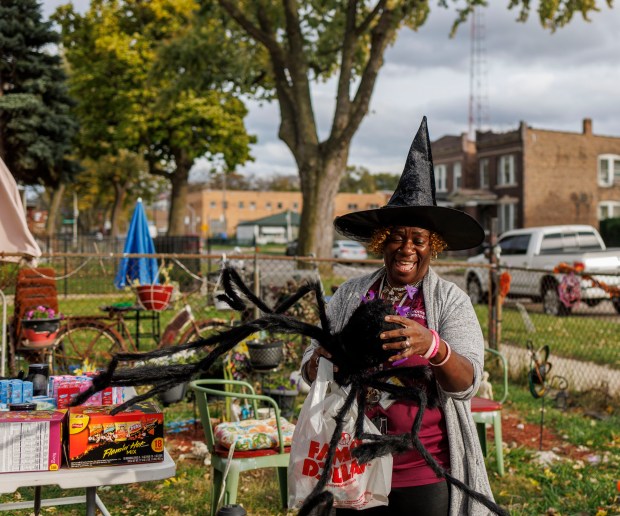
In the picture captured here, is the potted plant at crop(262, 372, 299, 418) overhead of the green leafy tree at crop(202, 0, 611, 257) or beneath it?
beneath

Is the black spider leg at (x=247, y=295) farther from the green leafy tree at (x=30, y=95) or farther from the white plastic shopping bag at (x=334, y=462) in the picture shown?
the green leafy tree at (x=30, y=95)

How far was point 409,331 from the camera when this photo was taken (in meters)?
1.86

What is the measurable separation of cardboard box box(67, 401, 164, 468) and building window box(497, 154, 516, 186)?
119 feet

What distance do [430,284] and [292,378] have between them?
4163 mm

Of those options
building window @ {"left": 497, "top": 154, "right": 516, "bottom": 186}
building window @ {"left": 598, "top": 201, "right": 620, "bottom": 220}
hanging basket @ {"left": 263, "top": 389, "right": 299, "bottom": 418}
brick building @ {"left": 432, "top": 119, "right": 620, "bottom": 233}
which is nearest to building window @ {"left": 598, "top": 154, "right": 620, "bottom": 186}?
brick building @ {"left": 432, "top": 119, "right": 620, "bottom": 233}

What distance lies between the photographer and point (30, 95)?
21.0m

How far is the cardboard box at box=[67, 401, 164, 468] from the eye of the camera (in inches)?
98.7

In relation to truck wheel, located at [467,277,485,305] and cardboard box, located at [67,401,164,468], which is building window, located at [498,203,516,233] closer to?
truck wheel, located at [467,277,485,305]

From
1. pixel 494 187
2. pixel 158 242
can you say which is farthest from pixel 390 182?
pixel 158 242

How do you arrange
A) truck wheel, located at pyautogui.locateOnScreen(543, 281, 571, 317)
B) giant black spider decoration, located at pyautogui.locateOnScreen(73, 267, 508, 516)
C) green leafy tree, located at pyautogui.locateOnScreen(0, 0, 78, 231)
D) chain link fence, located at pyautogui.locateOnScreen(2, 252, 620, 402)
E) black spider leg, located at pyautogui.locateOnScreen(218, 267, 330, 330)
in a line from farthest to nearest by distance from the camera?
green leafy tree, located at pyautogui.locateOnScreen(0, 0, 78, 231) → truck wheel, located at pyautogui.locateOnScreen(543, 281, 571, 317) → chain link fence, located at pyautogui.locateOnScreen(2, 252, 620, 402) → black spider leg, located at pyautogui.locateOnScreen(218, 267, 330, 330) → giant black spider decoration, located at pyautogui.locateOnScreen(73, 267, 508, 516)

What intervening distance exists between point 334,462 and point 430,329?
A: 52cm

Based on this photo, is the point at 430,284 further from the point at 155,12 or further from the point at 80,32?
the point at 80,32

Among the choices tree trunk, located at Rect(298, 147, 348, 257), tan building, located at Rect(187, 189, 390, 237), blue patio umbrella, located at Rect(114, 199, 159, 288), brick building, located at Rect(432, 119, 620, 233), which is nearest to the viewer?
blue patio umbrella, located at Rect(114, 199, 159, 288)

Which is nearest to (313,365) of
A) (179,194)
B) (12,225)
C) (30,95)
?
(12,225)
